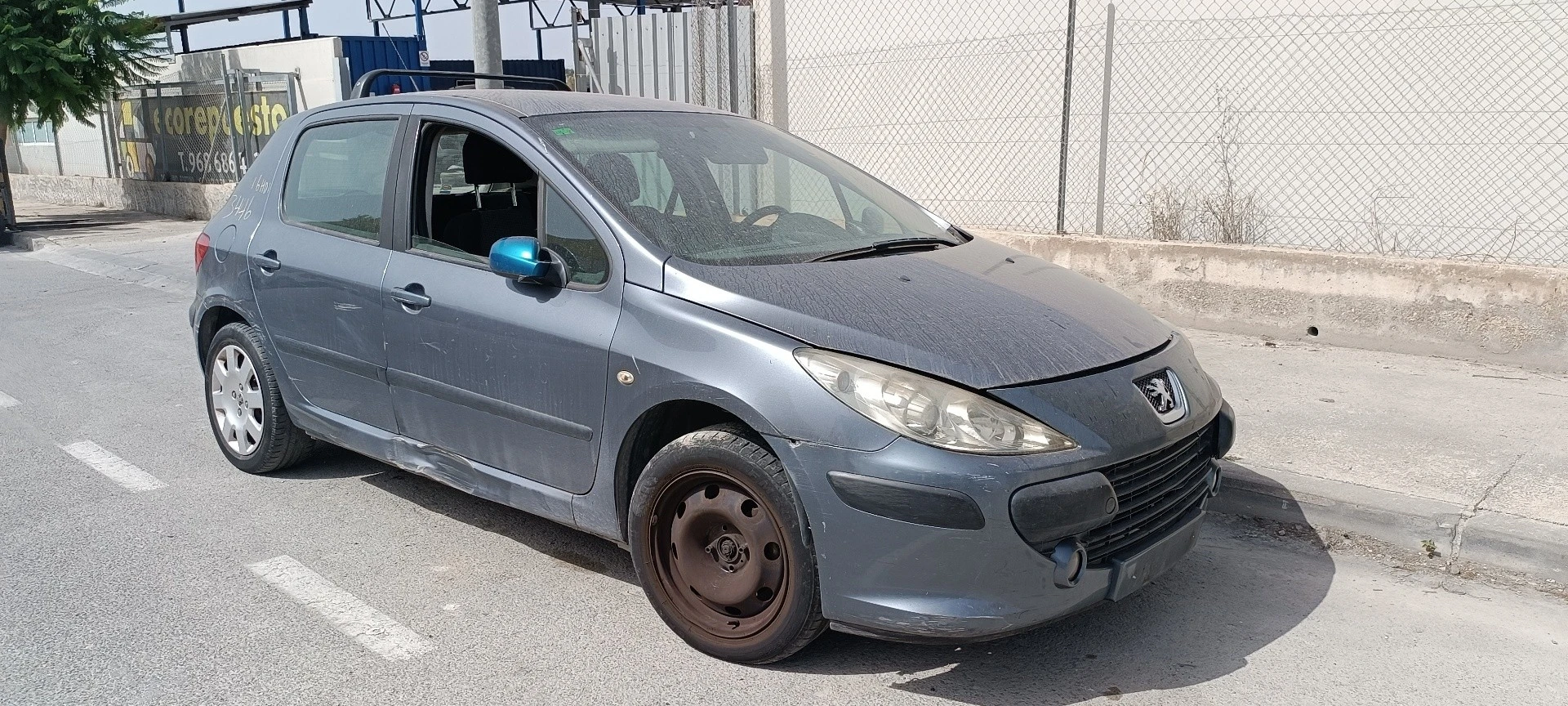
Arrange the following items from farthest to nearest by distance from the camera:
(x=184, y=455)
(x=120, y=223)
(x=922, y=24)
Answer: (x=120, y=223) → (x=922, y=24) → (x=184, y=455)

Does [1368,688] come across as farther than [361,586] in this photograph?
No

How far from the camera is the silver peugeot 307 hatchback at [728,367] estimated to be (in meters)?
3.11

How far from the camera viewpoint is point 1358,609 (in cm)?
392

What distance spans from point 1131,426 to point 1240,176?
513 cm

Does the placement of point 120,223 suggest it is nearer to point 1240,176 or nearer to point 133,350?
point 133,350

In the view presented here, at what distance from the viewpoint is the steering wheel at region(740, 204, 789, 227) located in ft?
13.3

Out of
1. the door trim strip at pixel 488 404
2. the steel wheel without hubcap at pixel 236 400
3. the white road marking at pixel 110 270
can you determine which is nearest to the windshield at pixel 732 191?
the door trim strip at pixel 488 404

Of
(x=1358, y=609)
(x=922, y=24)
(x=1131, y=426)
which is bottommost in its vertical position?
(x=1358, y=609)

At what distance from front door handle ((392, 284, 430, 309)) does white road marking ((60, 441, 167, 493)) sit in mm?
1836

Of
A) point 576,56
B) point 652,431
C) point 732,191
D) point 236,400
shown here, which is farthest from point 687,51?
point 652,431

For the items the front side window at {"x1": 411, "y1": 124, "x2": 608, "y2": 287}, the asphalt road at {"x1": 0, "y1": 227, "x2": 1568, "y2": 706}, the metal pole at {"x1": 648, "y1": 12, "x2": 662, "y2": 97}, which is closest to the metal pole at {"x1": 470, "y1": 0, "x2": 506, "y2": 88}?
the metal pole at {"x1": 648, "y1": 12, "x2": 662, "y2": 97}

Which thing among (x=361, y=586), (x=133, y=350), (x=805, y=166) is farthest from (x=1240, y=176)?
(x=133, y=350)

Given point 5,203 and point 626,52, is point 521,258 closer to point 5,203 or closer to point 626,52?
point 626,52

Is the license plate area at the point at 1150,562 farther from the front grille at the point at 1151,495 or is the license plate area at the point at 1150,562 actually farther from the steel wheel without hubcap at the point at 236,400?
the steel wheel without hubcap at the point at 236,400
